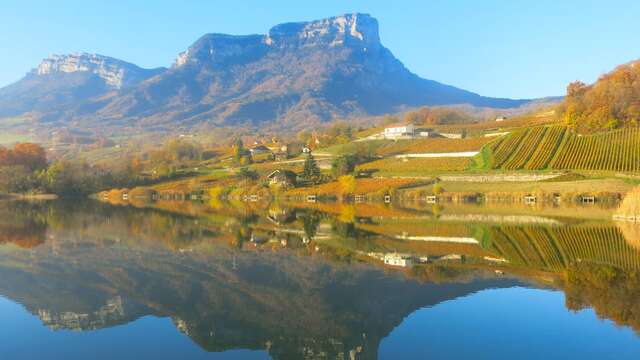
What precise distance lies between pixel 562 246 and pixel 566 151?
6413 centimetres

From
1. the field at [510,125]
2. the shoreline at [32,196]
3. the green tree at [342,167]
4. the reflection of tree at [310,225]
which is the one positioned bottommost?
the shoreline at [32,196]

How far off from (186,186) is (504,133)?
68.0 m

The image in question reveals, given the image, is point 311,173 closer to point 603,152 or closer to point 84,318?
point 603,152

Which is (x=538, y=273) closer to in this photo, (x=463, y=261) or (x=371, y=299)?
(x=463, y=261)

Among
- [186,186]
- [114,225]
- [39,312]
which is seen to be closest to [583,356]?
[39,312]

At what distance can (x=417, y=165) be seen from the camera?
9800 centimetres

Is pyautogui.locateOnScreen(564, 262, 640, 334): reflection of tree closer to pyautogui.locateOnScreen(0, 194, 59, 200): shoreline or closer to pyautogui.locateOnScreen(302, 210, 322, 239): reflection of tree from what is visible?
pyautogui.locateOnScreen(302, 210, 322, 239): reflection of tree

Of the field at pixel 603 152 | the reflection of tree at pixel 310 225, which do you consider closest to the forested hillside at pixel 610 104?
the field at pixel 603 152

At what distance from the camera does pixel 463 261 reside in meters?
25.8

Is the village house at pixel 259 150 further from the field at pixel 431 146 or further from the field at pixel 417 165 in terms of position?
the field at pixel 417 165

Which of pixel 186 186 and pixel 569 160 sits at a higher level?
pixel 569 160

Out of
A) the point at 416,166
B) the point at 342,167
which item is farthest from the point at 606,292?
the point at 342,167

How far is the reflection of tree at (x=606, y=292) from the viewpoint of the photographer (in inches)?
625

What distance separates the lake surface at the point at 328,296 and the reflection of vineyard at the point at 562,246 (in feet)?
0.39
